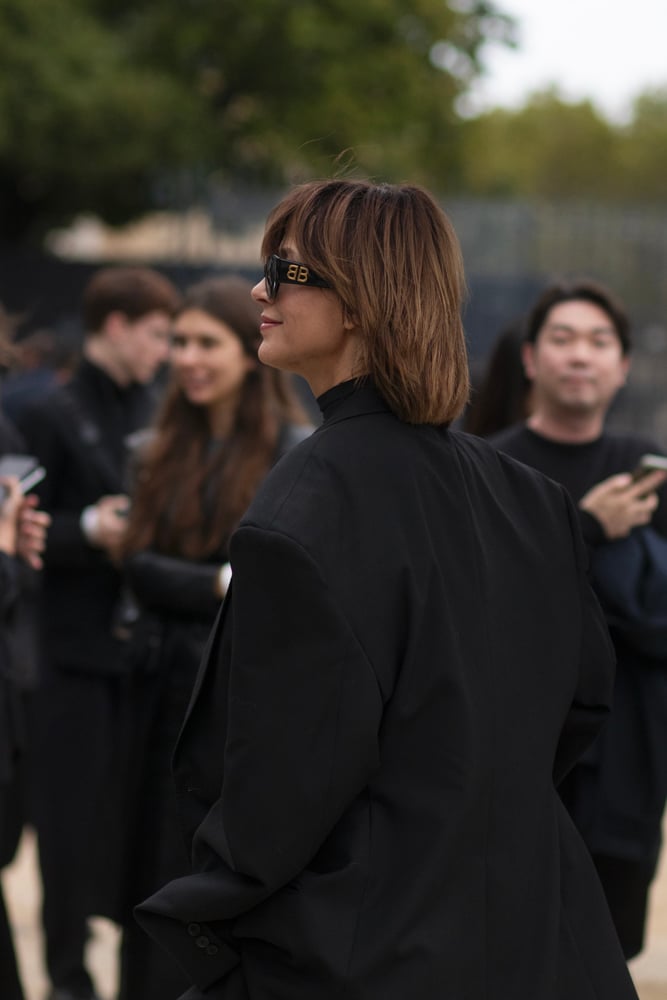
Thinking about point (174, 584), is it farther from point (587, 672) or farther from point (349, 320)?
point (349, 320)

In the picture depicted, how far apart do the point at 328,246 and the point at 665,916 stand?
4.54 metres

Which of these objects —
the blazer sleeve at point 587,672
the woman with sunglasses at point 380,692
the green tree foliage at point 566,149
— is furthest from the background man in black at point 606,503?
the green tree foliage at point 566,149

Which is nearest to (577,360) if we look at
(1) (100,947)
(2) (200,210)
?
(1) (100,947)

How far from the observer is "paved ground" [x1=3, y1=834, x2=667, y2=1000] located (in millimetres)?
5047

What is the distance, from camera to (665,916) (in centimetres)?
604

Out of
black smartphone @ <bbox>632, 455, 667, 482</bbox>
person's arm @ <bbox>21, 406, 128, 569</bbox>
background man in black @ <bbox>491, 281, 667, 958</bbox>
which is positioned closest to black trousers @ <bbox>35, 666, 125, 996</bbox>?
person's arm @ <bbox>21, 406, 128, 569</bbox>

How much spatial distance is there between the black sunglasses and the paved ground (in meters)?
2.99

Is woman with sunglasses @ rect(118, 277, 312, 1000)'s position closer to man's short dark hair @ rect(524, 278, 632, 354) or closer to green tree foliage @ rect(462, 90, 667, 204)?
man's short dark hair @ rect(524, 278, 632, 354)

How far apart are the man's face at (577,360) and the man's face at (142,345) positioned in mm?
1769

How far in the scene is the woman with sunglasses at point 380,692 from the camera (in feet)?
6.64

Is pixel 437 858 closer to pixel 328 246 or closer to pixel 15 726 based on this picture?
pixel 328 246

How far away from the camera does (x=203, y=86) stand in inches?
917

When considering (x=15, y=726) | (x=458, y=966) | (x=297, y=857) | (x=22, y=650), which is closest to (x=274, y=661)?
(x=297, y=857)

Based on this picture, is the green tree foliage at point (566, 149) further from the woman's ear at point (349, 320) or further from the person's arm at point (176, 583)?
the woman's ear at point (349, 320)
